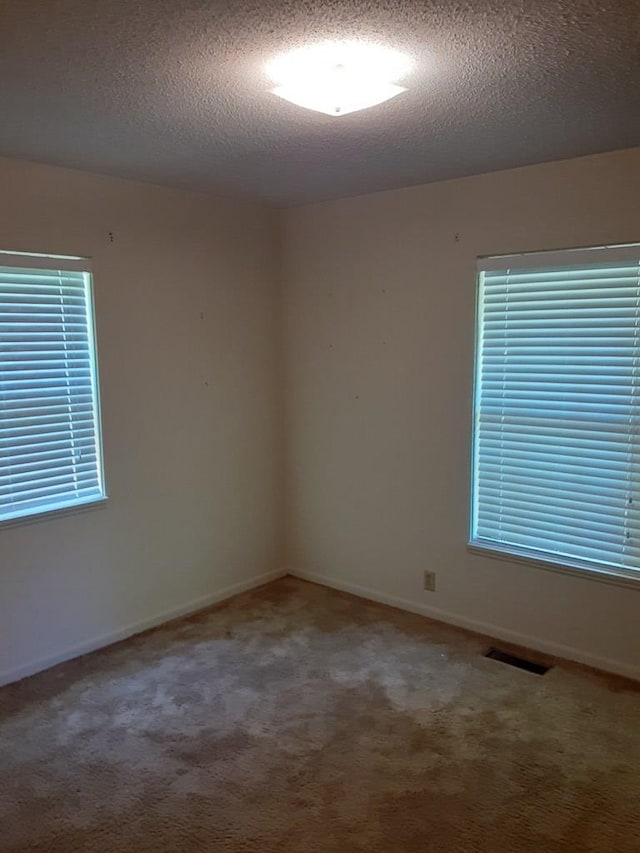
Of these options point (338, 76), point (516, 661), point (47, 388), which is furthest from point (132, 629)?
point (338, 76)

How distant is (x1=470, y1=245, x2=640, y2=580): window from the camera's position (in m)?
3.08

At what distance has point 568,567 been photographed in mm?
3307

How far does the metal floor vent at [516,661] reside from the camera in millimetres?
3254

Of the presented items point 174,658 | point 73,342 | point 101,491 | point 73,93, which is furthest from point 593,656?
point 73,93

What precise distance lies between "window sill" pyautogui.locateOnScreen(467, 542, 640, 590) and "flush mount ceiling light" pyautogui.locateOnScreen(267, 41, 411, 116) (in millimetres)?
2390

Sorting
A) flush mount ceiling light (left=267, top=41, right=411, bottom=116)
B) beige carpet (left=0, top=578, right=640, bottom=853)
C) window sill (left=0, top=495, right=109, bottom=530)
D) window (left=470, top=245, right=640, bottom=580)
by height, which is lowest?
beige carpet (left=0, top=578, right=640, bottom=853)

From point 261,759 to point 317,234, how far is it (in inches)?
120

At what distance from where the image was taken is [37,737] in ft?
9.00

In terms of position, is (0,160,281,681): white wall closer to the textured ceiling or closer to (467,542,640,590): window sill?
the textured ceiling

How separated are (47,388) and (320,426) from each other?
5.82ft

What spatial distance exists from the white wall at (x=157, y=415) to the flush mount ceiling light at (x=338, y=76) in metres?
1.61

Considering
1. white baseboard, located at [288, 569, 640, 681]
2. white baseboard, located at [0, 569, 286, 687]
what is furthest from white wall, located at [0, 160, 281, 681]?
white baseboard, located at [288, 569, 640, 681]

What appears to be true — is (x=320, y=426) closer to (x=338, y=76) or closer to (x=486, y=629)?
(x=486, y=629)

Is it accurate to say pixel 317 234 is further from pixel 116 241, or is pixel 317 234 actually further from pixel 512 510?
pixel 512 510
